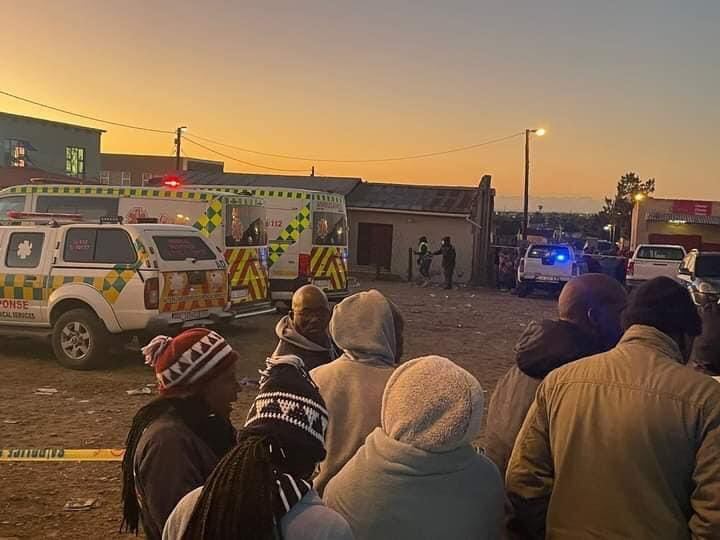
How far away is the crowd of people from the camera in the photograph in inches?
A: 74.7

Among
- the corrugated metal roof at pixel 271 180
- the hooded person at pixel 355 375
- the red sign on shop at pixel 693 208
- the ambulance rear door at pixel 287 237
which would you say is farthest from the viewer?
the red sign on shop at pixel 693 208

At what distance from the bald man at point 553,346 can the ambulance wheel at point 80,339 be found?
7405mm

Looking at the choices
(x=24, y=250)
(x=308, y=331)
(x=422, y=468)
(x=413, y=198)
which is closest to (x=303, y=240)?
(x=24, y=250)

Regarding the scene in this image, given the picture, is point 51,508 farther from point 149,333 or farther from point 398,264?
point 398,264

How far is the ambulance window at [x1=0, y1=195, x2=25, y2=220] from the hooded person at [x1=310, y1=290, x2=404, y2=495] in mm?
12181

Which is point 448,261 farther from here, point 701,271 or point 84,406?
point 84,406

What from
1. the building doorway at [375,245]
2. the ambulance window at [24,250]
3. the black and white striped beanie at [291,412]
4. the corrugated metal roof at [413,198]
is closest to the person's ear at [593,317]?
the black and white striped beanie at [291,412]

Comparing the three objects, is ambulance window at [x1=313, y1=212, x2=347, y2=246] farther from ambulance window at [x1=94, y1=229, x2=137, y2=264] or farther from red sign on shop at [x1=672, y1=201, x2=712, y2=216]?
red sign on shop at [x1=672, y1=201, x2=712, y2=216]

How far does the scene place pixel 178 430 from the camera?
2592 millimetres

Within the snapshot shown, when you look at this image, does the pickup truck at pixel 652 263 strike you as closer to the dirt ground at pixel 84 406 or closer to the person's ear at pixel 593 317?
the dirt ground at pixel 84 406

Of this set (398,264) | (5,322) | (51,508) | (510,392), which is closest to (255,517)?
(510,392)

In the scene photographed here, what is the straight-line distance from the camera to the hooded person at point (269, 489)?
1.76m

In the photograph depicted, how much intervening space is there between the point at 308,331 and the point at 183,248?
5.94 metres

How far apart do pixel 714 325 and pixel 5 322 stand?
29.4 feet
